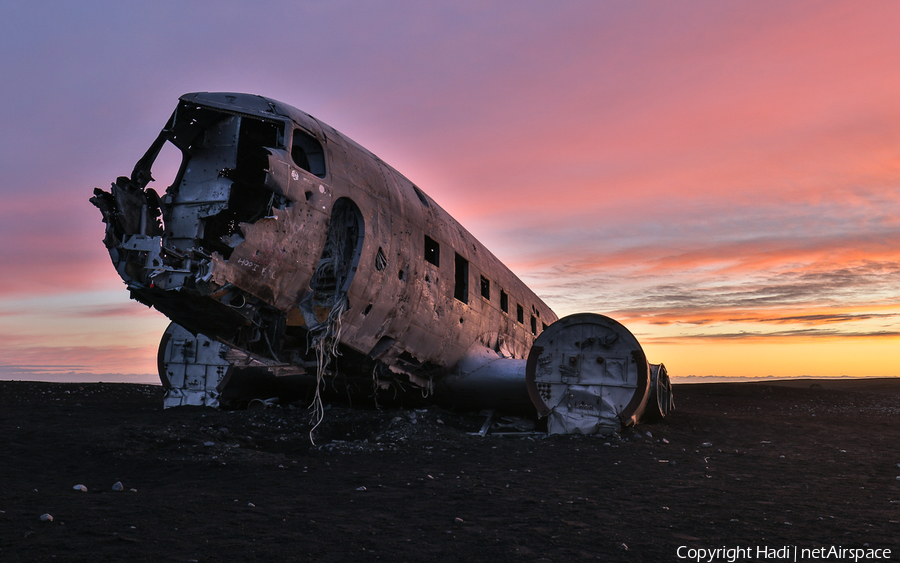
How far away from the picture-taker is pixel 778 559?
15.7ft

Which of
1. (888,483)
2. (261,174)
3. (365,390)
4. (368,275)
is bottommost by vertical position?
(888,483)

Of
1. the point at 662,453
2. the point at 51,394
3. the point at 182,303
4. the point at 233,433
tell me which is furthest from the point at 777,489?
the point at 51,394

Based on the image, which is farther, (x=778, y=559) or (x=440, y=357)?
(x=440, y=357)

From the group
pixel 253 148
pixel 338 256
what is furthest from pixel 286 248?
pixel 253 148

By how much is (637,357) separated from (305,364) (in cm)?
618

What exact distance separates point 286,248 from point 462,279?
19.3 ft

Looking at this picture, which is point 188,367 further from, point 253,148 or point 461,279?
point 253,148

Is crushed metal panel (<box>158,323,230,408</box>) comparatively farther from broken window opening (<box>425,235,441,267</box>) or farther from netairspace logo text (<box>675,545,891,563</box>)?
netairspace logo text (<box>675,545,891,563</box>)

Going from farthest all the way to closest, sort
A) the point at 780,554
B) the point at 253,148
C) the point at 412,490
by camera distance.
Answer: the point at 253,148
the point at 412,490
the point at 780,554

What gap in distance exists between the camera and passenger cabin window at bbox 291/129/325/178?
935cm

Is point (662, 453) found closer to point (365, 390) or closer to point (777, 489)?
point (777, 489)

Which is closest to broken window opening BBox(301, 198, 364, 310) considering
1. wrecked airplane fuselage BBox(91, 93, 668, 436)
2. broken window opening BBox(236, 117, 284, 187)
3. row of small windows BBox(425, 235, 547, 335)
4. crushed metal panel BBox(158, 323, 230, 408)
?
wrecked airplane fuselage BBox(91, 93, 668, 436)

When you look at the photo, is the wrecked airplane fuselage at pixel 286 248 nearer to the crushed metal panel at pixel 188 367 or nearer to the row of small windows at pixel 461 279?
the row of small windows at pixel 461 279

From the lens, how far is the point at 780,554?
4883 mm
